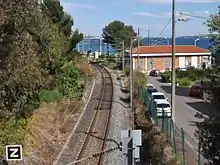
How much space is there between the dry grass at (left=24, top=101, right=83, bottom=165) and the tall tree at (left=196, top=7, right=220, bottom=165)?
36.4ft

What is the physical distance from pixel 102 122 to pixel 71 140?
21.3 ft

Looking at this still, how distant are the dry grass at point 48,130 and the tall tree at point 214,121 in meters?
11.1

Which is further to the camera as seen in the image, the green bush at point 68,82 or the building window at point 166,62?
the building window at point 166,62

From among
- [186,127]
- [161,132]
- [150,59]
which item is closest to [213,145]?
[161,132]

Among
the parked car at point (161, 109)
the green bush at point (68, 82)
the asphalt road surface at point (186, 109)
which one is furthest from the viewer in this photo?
the green bush at point (68, 82)

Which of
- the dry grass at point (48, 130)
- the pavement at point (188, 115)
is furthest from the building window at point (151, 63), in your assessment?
the dry grass at point (48, 130)

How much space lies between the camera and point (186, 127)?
101 ft

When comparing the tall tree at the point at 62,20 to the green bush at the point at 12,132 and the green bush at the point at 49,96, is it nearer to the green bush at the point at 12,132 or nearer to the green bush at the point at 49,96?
the green bush at the point at 49,96

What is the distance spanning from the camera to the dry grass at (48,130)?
22.2 metres

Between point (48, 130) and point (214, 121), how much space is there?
17.7m

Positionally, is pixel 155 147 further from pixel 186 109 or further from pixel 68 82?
pixel 68 82


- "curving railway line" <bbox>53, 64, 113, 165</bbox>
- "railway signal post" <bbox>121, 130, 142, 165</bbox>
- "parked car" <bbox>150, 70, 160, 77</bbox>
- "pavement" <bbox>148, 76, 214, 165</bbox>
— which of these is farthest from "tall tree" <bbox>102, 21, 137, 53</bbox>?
"railway signal post" <bbox>121, 130, 142, 165</bbox>

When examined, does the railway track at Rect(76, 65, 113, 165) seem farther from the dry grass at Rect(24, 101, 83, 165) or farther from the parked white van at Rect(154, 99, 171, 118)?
the parked white van at Rect(154, 99, 171, 118)

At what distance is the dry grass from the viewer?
22156 millimetres
